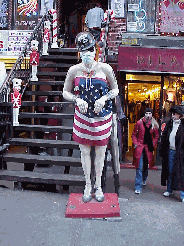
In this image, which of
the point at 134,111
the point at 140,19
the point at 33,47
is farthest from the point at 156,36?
the point at 33,47

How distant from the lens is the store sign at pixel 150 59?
914 cm

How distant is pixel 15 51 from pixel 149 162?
6.14 metres

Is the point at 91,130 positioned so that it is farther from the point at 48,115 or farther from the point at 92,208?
the point at 48,115

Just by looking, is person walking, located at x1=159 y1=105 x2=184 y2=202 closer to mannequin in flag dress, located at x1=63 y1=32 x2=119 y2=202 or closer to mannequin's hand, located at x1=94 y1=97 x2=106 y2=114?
mannequin in flag dress, located at x1=63 y1=32 x2=119 y2=202

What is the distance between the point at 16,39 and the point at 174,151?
6.85 metres

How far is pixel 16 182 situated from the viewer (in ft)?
18.5

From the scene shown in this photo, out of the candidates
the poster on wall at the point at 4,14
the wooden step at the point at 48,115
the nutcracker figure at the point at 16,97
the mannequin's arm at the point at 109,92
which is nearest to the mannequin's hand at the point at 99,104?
the mannequin's arm at the point at 109,92

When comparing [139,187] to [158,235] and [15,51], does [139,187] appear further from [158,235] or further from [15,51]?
[15,51]

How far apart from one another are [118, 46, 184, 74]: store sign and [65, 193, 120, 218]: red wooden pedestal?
5.31 meters

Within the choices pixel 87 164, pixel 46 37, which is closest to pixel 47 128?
pixel 87 164

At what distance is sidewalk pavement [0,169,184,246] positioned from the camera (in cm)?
350

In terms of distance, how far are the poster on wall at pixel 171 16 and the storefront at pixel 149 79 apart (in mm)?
1043

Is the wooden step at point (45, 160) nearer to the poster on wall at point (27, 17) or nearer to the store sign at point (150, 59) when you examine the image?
the store sign at point (150, 59)

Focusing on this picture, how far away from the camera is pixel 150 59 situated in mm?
9195
